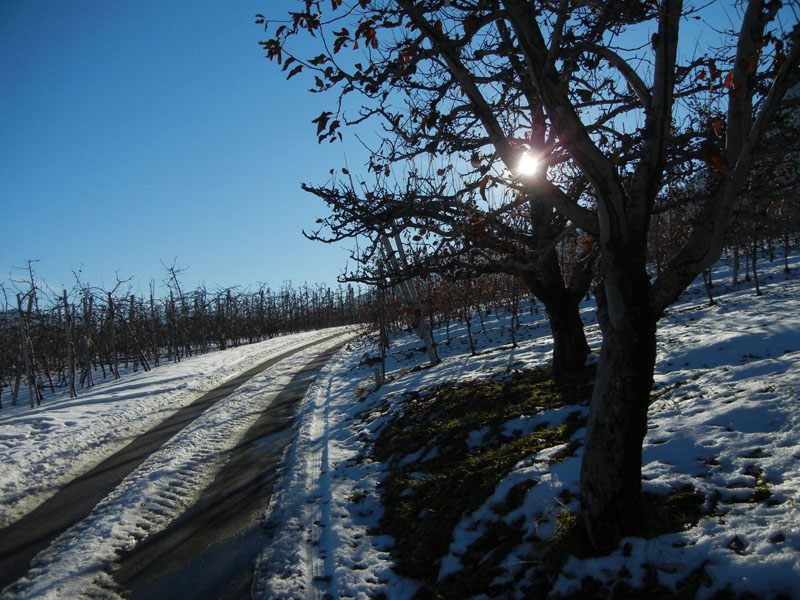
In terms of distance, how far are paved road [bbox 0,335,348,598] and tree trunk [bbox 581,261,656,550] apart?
3975 millimetres

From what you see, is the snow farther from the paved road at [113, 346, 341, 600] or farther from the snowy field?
the paved road at [113, 346, 341, 600]

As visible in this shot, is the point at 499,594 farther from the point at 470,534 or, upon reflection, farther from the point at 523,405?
the point at 523,405

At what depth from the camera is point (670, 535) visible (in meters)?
3.05

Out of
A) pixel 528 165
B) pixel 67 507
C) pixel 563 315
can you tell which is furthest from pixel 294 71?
pixel 67 507

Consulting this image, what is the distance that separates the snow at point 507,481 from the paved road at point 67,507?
0.27 meters

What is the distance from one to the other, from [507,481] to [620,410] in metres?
1.94

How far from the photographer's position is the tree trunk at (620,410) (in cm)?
314

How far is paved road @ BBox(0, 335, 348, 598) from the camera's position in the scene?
5.27 metres

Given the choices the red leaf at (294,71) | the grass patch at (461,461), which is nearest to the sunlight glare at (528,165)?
the red leaf at (294,71)

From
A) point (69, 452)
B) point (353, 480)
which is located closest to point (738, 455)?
point (353, 480)

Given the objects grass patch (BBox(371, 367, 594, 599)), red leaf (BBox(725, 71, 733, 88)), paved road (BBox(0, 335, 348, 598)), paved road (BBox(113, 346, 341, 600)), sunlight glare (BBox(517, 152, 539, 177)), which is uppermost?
red leaf (BBox(725, 71, 733, 88))

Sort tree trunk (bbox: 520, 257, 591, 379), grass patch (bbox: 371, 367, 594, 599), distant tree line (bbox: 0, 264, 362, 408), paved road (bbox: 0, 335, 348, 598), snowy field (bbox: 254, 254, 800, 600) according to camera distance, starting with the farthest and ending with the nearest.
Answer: distant tree line (bbox: 0, 264, 362, 408), tree trunk (bbox: 520, 257, 591, 379), paved road (bbox: 0, 335, 348, 598), grass patch (bbox: 371, 367, 594, 599), snowy field (bbox: 254, 254, 800, 600)

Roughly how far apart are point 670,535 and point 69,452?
38.9 feet

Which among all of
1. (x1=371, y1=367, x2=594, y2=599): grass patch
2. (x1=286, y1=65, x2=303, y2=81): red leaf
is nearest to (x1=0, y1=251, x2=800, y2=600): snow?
(x1=371, y1=367, x2=594, y2=599): grass patch
